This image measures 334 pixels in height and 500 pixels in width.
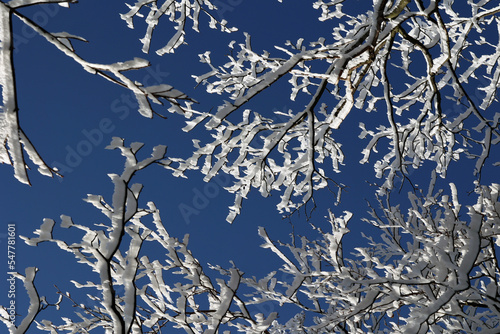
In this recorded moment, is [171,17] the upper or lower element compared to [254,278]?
upper

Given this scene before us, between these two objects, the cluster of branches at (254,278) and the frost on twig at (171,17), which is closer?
the cluster of branches at (254,278)

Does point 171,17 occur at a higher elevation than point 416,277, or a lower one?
higher

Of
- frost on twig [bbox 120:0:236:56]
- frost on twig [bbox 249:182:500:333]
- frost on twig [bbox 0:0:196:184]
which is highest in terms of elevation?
frost on twig [bbox 120:0:236:56]

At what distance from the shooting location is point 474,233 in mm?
2197

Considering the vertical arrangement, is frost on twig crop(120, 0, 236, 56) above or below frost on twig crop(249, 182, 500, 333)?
above

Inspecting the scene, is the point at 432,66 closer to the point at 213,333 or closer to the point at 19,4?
the point at 213,333

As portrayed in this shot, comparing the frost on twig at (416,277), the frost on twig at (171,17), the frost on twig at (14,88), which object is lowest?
the frost on twig at (416,277)

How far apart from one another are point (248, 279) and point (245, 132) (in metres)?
1.69

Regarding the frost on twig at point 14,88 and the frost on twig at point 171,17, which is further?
the frost on twig at point 171,17

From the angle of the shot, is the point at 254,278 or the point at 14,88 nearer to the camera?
the point at 14,88

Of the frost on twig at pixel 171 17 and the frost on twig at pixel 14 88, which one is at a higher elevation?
the frost on twig at pixel 171 17

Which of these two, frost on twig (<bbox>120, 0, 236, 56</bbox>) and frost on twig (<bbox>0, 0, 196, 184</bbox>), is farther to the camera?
frost on twig (<bbox>120, 0, 236, 56</bbox>)

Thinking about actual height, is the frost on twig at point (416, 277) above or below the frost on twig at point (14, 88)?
below

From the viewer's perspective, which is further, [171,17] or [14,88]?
[171,17]
